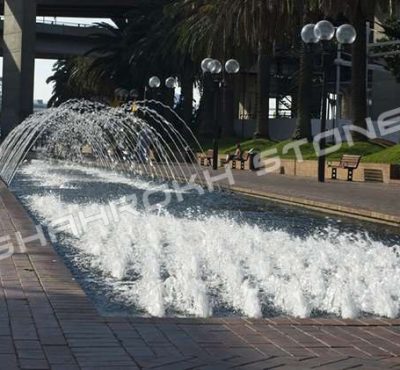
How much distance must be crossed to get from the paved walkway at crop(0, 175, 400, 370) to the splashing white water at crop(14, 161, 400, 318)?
1.61 feet

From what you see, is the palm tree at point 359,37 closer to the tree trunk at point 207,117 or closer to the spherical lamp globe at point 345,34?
the spherical lamp globe at point 345,34

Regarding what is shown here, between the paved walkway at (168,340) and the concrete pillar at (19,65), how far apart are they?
50641mm

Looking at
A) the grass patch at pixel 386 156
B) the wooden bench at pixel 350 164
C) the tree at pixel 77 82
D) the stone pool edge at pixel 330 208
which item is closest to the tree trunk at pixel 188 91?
the tree at pixel 77 82

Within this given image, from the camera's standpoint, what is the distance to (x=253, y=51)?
39.9 m

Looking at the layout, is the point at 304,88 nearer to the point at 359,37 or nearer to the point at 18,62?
the point at 359,37

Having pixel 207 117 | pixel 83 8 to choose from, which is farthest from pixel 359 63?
pixel 83 8

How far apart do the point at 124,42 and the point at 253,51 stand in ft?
52.8

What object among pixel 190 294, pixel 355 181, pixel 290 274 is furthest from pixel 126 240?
pixel 355 181

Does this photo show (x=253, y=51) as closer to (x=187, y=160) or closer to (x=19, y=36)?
(x=187, y=160)

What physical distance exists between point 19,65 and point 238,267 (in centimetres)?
5011

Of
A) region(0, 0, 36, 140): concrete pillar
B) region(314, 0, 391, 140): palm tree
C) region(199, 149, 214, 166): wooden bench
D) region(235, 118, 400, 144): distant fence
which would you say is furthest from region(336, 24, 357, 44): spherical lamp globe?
region(0, 0, 36, 140): concrete pillar

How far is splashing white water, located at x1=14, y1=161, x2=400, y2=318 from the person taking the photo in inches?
233

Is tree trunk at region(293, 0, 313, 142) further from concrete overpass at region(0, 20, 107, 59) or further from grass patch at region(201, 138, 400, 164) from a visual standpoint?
concrete overpass at region(0, 20, 107, 59)

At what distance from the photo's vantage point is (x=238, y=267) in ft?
24.8
